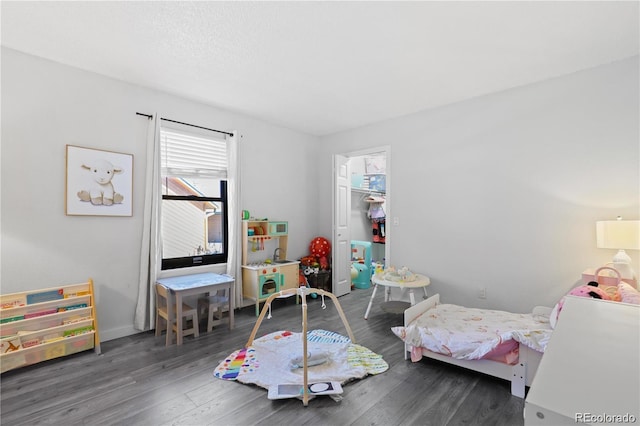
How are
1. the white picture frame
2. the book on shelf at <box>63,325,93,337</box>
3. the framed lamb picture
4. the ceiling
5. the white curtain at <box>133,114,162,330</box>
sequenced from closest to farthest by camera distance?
the ceiling, the book on shelf at <box>63,325,93,337</box>, the framed lamb picture, the white curtain at <box>133,114,162,330</box>, the white picture frame

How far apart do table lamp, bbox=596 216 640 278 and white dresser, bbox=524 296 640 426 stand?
6.99 feet

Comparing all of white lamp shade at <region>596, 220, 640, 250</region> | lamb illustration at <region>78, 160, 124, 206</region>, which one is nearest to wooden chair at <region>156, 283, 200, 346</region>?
lamb illustration at <region>78, 160, 124, 206</region>

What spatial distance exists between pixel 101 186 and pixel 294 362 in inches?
100.0

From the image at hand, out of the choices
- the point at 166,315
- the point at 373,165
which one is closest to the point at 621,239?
the point at 166,315

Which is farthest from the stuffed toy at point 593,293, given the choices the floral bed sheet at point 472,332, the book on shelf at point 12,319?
the book on shelf at point 12,319

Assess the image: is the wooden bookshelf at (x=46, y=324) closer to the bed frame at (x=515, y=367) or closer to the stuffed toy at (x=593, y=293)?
the bed frame at (x=515, y=367)

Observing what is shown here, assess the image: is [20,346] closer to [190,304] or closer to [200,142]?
[190,304]

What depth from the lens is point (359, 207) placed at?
6.50 metres

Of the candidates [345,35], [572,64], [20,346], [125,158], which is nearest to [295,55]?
[345,35]

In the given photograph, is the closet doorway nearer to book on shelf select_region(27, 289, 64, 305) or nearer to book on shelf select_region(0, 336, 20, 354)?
book on shelf select_region(27, 289, 64, 305)

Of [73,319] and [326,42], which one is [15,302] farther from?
[326,42]

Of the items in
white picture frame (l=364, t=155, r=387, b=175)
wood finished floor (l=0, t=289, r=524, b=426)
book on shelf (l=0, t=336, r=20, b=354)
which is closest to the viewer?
wood finished floor (l=0, t=289, r=524, b=426)

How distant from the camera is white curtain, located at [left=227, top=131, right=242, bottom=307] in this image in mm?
3951

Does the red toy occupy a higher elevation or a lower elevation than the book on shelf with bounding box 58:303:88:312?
higher
